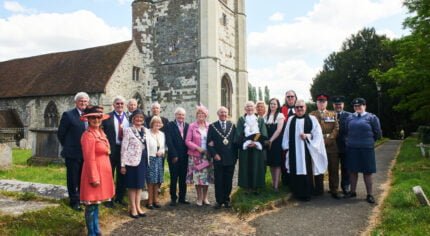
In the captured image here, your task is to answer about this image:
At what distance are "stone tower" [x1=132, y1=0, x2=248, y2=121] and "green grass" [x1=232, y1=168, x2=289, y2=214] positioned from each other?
47.6 ft

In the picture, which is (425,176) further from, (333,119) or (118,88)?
(118,88)

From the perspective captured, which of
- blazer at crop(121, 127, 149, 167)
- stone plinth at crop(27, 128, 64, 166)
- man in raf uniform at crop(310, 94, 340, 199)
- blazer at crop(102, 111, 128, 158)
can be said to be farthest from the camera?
stone plinth at crop(27, 128, 64, 166)

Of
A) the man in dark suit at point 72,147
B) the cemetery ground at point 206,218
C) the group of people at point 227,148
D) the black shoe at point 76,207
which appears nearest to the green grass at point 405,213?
the cemetery ground at point 206,218

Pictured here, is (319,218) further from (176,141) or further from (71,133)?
(71,133)

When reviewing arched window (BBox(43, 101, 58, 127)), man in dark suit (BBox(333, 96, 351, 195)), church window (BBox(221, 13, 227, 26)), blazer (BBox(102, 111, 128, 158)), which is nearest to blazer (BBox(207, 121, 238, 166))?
blazer (BBox(102, 111, 128, 158))

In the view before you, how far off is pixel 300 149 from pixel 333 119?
3.44ft

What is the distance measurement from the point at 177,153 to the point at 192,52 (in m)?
16.3

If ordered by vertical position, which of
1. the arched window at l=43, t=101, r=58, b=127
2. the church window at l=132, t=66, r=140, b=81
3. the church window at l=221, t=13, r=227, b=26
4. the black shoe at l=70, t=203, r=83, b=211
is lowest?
the black shoe at l=70, t=203, r=83, b=211

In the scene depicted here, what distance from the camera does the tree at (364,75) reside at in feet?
104

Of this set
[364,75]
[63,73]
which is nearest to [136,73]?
[63,73]

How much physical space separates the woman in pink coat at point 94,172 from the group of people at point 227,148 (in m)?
1.06

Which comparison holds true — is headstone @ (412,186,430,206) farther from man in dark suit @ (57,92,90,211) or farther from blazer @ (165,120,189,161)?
man in dark suit @ (57,92,90,211)

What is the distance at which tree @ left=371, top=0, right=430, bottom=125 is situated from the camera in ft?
46.9

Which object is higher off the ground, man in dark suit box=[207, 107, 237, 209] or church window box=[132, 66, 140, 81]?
church window box=[132, 66, 140, 81]
